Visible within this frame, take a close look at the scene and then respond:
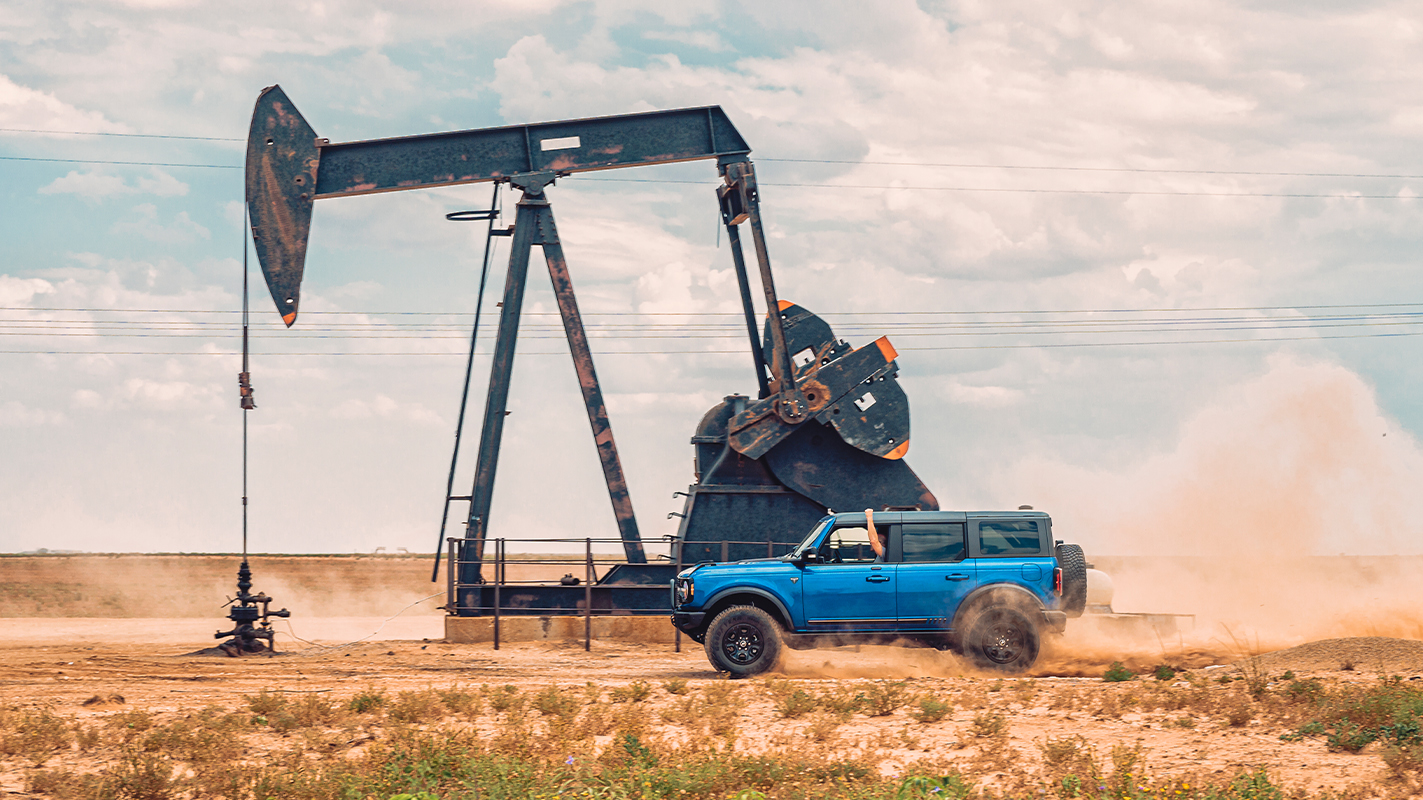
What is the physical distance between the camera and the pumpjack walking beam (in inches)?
711

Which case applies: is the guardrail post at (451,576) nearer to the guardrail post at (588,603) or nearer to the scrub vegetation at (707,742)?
the guardrail post at (588,603)

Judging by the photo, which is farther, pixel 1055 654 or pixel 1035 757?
pixel 1055 654

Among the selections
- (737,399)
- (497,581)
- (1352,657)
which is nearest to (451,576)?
(497,581)

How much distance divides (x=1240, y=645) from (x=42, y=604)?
1373 inches

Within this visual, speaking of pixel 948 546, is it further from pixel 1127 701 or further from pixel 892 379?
pixel 892 379

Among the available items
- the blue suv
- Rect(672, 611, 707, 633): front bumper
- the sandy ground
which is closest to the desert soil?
the sandy ground

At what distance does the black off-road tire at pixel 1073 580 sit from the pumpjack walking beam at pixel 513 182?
574 cm

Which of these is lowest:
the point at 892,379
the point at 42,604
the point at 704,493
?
the point at 42,604

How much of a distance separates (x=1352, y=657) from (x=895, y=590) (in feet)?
16.6

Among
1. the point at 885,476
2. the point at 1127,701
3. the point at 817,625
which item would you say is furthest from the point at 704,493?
the point at 1127,701

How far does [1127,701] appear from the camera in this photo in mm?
10641

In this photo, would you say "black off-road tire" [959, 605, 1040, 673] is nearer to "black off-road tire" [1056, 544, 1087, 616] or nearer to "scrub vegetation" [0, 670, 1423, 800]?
"black off-road tire" [1056, 544, 1087, 616]

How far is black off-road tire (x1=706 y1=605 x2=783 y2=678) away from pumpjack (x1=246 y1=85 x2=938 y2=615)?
16.5 ft

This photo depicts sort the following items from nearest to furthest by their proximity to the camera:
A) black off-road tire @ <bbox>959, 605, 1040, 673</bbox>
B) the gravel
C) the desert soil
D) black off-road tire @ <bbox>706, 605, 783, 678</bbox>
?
the desert soil, the gravel, black off-road tire @ <bbox>959, 605, 1040, 673</bbox>, black off-road tire @ <bbox>706, 605, 783, 678</bbox>
